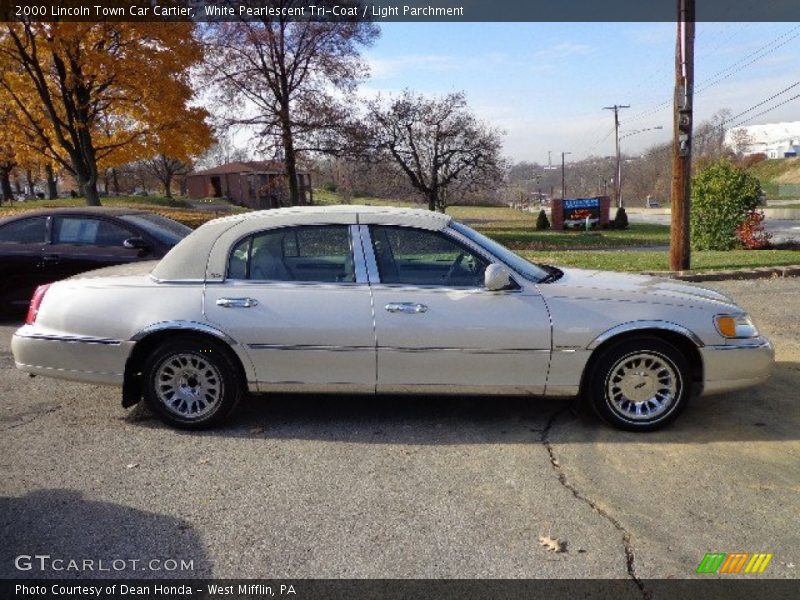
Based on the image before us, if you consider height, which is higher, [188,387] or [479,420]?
[188,387]

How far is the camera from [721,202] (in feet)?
50.3

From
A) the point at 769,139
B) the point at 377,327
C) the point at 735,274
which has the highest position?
the point at 769,139

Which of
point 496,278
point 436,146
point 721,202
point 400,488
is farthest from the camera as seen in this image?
point 436,146

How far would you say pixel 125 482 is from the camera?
345cm

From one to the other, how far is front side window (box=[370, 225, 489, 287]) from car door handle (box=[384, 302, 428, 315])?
20 centimetres

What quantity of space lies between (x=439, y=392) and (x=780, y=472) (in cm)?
207

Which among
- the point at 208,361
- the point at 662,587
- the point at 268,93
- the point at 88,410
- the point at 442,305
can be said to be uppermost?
the point at 268,93

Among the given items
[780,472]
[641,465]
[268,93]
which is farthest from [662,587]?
[268,93]

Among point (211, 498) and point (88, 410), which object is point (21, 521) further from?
point (88, 410)

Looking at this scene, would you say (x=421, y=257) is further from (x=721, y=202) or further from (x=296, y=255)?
(x=721, y=202)

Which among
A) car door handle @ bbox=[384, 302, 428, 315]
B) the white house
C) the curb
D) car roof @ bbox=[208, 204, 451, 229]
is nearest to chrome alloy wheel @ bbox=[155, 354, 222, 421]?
Result: car roof @ bbox=[208, 204, 451, 229]

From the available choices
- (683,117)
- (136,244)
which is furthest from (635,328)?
(683,117)

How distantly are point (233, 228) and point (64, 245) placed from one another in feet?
13.9

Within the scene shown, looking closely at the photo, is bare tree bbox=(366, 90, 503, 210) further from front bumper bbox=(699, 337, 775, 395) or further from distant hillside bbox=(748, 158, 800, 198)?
distant hillside bbox=(748, 158, 800, 198)
